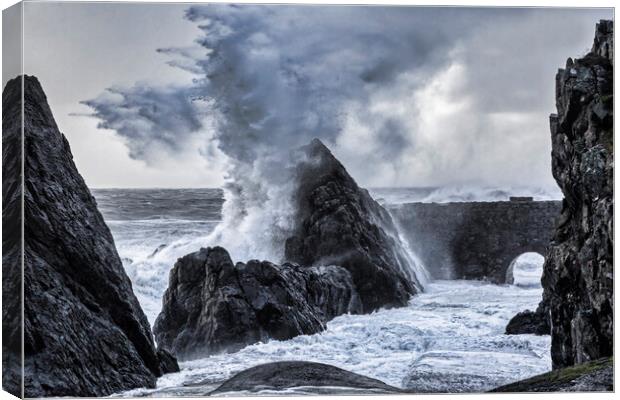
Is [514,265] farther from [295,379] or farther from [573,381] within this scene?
[295,379]

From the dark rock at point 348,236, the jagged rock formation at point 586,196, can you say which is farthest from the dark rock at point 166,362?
the jagged rock formation at point 586,196

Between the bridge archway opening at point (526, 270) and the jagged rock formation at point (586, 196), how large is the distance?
1.94ft

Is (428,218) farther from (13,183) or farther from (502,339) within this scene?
(13,183)

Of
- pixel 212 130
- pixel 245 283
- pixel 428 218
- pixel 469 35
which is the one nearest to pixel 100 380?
→ pixel 245 283

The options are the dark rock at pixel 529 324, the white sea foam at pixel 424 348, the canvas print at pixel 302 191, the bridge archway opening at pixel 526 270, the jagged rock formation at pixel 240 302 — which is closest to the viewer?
the canvas print at pixel 302 191

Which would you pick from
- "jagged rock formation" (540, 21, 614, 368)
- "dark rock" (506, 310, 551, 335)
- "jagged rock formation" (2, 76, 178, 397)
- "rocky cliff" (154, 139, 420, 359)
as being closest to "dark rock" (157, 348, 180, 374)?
"jagged rock formation" (2, 76, 178, 397)

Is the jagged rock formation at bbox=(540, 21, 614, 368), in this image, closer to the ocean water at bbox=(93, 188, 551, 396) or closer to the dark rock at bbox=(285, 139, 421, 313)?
the ocean water at bbox=(93, 188, 551, 396)

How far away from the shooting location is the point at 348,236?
55.0 ft

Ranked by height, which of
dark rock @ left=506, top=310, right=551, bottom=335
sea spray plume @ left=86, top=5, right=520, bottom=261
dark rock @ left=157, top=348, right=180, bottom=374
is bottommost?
dark rock @ left=157, top=348, right=180, bottom=374

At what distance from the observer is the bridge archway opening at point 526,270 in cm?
1655

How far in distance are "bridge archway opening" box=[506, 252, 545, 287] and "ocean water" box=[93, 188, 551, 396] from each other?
0.59m

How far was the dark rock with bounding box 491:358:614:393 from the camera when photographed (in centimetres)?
1457

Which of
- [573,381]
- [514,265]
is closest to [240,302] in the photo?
[514,265]

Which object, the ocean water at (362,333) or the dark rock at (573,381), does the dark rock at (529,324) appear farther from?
the dark rock at (573,381)
